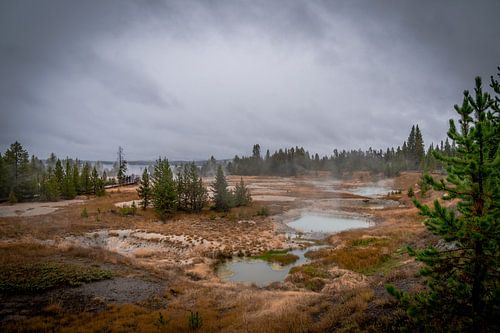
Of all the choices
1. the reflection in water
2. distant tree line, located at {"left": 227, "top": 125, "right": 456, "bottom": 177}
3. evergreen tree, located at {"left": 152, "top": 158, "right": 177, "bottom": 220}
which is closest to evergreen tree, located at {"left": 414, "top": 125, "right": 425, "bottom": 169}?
distant tree line, located at {"left": 227, "top": 125, "right": 456, "bottom": 177}

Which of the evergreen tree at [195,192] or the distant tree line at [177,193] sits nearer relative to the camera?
the distant tree line at [177,193]

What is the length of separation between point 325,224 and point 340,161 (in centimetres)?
10901

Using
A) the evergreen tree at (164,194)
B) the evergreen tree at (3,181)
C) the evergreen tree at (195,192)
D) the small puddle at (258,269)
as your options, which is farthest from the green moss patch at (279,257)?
the evergreen tree at (3,181)

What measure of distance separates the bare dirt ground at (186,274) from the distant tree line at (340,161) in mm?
88737

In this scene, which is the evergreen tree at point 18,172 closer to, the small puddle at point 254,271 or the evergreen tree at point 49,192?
the evergreen tree at point 49,192

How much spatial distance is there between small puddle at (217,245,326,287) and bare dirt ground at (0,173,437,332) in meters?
1.21

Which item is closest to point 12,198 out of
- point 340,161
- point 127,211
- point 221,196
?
point 127,211

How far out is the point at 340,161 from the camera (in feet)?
471

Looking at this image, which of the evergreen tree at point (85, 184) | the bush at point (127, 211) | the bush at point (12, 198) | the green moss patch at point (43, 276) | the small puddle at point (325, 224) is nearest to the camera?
the green moss patch at point (43, 276)

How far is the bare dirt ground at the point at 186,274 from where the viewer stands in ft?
36.7

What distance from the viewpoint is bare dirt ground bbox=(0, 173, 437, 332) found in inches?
440

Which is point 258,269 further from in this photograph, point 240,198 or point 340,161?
point 340,161

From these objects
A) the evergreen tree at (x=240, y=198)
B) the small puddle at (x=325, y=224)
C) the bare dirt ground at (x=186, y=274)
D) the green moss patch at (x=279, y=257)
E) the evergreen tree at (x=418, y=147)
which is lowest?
the green moss patch at (x=279, y=257)

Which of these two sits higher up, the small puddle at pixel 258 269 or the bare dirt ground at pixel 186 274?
the bare dirt ground at pixel 186 274
